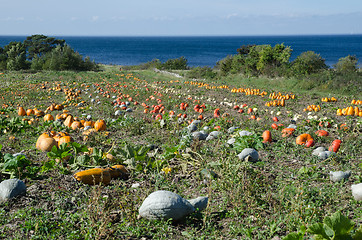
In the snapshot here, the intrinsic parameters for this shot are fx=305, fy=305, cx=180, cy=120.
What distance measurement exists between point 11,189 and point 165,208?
1.97 m

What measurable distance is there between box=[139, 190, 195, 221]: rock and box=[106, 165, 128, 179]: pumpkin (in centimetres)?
128

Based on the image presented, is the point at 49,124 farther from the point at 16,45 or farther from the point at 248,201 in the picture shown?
the point at 16,45

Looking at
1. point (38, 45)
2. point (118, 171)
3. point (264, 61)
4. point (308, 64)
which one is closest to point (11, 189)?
point (118, 171)

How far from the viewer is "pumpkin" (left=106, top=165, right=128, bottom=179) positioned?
4734 millimetres

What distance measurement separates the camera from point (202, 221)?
11.9 feet

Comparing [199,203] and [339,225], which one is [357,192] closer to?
[339,225]

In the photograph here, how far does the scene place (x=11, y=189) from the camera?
3814 millimetres

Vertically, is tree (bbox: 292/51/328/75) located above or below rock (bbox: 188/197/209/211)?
above

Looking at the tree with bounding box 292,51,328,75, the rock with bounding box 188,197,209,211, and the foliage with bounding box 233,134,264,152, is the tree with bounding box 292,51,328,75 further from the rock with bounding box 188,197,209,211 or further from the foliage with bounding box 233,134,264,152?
the rock with bounding box 188,197,209,211

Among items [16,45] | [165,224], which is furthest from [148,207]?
[16,45]

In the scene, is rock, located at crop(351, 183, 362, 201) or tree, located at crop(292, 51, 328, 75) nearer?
rock, located at crop(351, 183, 362, 201)

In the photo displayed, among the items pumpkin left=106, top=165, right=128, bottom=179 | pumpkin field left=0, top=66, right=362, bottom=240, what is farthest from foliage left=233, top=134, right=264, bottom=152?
pumpkin left=106, top=165, right=128, bottom=179

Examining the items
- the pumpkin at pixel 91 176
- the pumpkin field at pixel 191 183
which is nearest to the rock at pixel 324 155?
the pumpkin field at pixel 191 183

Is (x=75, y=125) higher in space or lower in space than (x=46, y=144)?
lower
